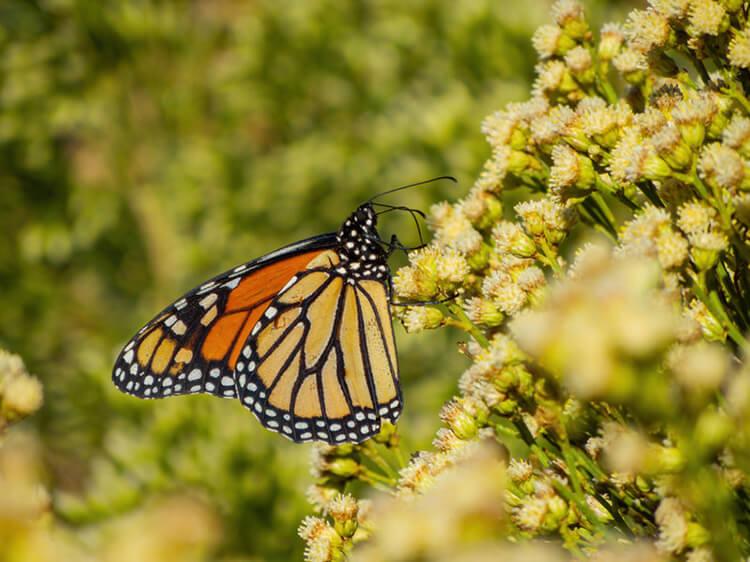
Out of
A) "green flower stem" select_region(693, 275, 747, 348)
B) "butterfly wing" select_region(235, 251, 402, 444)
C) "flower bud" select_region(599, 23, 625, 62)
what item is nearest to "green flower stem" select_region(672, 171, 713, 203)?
"green flower stem" select_region(693, 275, 747, 348)

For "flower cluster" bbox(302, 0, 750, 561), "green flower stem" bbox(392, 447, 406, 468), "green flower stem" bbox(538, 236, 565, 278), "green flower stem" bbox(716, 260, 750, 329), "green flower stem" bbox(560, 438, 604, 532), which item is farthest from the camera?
"green flower stem" bbox(392, 447, 406, 468)

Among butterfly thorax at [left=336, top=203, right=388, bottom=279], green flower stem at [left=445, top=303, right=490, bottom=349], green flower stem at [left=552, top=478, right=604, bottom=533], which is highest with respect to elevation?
butterfly thorax at [left=336, top=203, right=388, bottom=279]

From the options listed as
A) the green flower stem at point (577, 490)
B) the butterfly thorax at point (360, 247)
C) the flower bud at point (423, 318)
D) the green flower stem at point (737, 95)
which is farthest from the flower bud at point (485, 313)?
the butterfly thorax at point (360, 247)

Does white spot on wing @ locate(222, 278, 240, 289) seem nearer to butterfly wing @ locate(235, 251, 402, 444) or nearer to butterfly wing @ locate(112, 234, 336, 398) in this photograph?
butterfly wing @ locate(112, 234, 336, 398)

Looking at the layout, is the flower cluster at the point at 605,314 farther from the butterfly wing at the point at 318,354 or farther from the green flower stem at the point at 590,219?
the butterfly wing at the point at 318,354

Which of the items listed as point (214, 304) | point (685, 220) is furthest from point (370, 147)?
point (685, 220)

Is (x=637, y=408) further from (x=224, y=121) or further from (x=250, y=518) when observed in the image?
(x=224, y=121)
